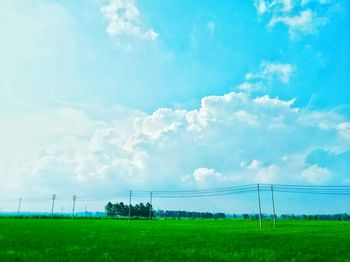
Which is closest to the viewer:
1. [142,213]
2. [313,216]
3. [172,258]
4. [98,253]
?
[172,258]

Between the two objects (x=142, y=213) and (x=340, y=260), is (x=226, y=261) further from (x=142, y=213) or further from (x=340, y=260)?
(x=142, y=213)

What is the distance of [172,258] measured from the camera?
12.9 meters

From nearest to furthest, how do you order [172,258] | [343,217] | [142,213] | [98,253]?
[172,258] < [98,253] < [343,217] < [142,213]

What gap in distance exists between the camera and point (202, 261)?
12.4 meters

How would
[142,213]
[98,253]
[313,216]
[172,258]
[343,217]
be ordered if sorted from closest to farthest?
[172,258], [98,253], [343,217], [313,216], [142,213]

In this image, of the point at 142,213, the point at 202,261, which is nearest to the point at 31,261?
the point at 202,261

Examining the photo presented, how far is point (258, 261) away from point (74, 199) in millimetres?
141596

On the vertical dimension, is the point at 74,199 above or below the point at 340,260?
above

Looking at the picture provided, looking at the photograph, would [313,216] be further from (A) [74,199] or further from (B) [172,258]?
(B) [172,258]

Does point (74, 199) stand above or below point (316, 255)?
above

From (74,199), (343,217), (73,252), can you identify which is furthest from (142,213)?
(73,252)

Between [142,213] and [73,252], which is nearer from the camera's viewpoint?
[73,252]

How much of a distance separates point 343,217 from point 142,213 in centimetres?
9542

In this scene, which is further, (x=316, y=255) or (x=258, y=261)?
(x=316, y=255)
